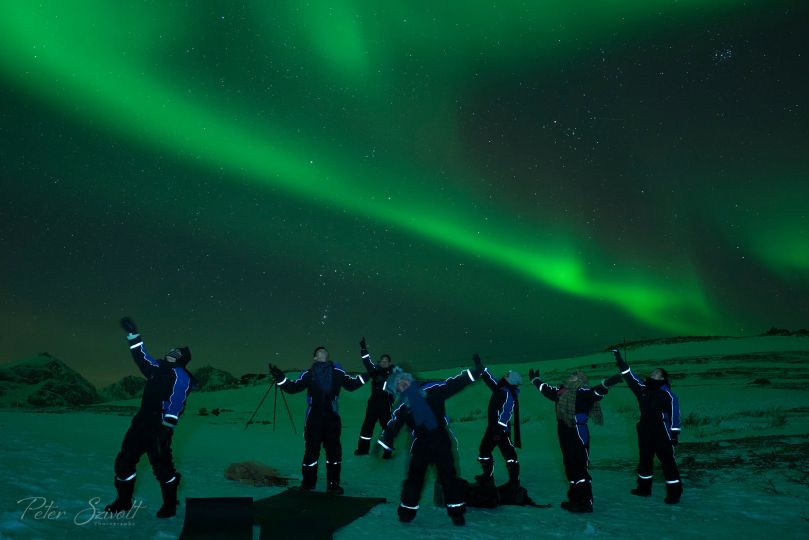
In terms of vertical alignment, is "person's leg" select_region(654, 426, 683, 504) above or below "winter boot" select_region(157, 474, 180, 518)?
above

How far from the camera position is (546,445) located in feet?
59.9

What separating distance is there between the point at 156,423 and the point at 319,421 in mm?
2851

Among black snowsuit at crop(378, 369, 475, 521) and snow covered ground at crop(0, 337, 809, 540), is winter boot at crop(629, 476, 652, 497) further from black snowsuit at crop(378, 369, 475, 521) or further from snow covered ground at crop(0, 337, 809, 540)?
black snowsuit at crop(378, 369, 475, 521)

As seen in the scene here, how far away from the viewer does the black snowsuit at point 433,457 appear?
8016 mm

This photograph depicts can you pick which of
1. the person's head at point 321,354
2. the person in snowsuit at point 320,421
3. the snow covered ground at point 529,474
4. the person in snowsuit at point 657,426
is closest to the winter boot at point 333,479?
the person in snowsuit at point 320,421

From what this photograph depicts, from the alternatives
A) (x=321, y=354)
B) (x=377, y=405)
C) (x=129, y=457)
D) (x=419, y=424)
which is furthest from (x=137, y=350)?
(x=377, y=405)

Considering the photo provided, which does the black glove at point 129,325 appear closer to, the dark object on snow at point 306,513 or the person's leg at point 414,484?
the dark object on snow at point 306,513

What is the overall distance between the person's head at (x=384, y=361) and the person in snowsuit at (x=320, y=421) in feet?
12.3

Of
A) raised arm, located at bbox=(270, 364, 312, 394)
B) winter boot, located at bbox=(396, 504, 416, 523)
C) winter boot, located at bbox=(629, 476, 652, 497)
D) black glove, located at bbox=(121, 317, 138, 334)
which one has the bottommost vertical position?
winter boot, located at bbox=(396, 504, 416, 523)

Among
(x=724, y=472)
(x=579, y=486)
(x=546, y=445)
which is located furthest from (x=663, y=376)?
(x=546, y=445)

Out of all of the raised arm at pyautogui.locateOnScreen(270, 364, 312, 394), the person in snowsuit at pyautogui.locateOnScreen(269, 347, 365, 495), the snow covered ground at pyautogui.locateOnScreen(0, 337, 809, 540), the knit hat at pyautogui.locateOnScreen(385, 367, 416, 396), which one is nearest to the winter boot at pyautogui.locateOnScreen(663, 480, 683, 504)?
the snow covered ground at pyautogui.locateOnScreen(0, 337, 809, 540)

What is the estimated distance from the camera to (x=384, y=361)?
13.9 meters

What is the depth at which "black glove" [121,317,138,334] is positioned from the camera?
7.93m

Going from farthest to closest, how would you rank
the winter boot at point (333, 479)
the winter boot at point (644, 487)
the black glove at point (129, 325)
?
the winter boot at point (644, 487)
the winter boot at point (333, 479)
the black glove at point (129, 325)
